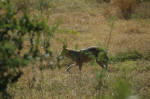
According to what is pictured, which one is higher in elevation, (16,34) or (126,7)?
(16,34)

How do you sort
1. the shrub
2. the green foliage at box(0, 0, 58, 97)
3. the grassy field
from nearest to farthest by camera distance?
the green foliage at box(0, 0, 58, 97) → the grassy field → the shrub

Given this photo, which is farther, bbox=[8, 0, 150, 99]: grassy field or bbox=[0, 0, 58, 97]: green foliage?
bbox=[8, 0, 150, 99]: grassy field

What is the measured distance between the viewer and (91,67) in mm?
8672

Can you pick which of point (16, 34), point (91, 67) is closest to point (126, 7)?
point (91, 67)

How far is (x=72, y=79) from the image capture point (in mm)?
7348

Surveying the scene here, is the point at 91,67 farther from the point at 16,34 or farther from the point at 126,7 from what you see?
the point at 126,7

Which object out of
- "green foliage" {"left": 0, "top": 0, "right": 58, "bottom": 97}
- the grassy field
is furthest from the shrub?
"green foliage" {"left": 0, "top": 0, "right": 58, "bottom": 97}

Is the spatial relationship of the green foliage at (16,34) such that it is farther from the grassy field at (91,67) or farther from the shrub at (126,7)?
the shrub at (126,7)

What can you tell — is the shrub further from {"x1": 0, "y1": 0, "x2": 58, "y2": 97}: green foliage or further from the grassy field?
{"x1": 0, "y1": 0, "x2": 58, "y2": 97}: green foliage

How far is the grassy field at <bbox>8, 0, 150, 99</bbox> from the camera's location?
193 inches

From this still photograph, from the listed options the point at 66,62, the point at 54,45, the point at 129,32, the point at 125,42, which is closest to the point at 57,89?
the point at 66,62

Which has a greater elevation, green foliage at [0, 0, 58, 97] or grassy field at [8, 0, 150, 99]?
green foliage at [0, 0, 58, 97]

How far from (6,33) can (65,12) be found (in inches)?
581

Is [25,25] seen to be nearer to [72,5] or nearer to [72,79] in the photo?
[72,79]
